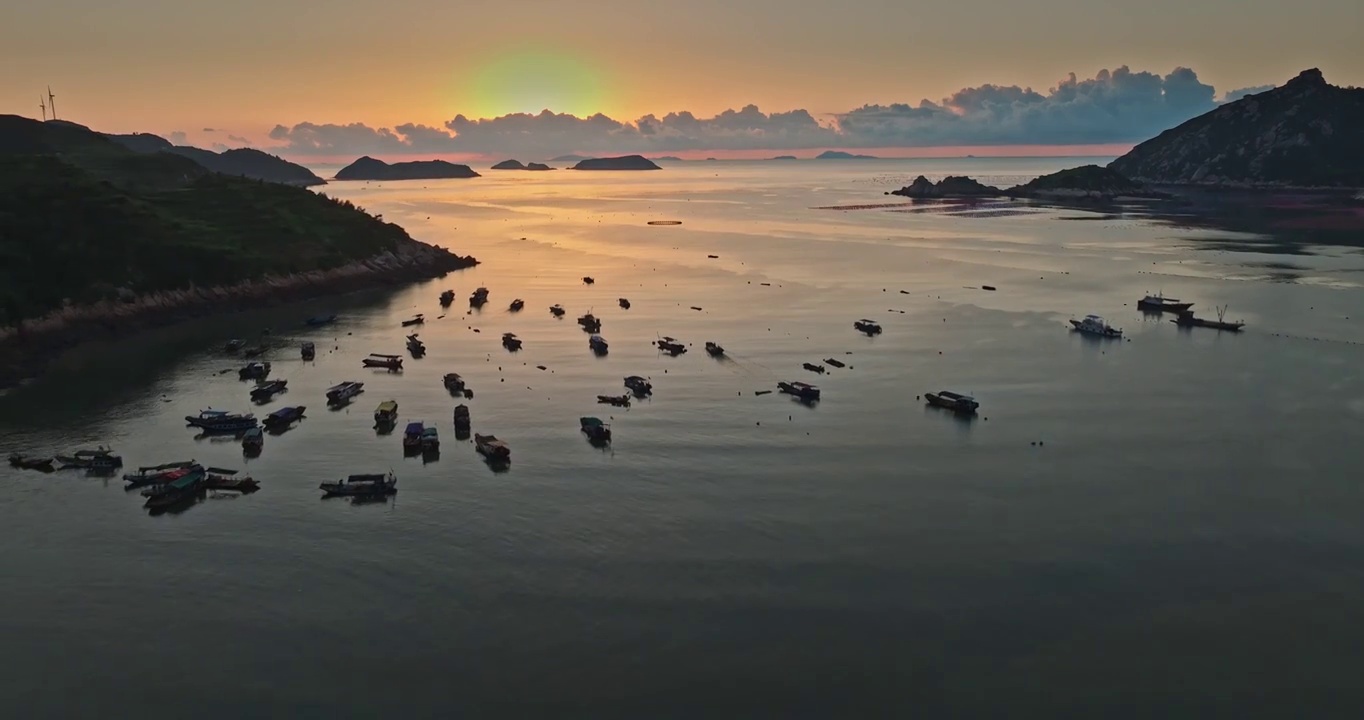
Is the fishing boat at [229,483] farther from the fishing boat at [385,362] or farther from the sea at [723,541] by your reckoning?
the fishing boat at [385,362]

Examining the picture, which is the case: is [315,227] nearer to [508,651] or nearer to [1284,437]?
[508,651]

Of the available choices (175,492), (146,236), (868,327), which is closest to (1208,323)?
(868,327)

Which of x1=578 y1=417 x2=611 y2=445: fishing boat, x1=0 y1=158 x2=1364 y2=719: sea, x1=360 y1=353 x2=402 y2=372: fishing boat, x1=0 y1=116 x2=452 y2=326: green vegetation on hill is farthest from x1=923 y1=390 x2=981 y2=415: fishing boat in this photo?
x1=0 y1=116 x2=452 y2=326: green vegetation on hill

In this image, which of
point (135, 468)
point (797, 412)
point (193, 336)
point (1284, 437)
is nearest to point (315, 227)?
point (193, 336)

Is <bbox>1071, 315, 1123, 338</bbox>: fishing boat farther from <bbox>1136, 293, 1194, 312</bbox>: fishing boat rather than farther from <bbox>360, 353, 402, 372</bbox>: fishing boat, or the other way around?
<bbox>360, 353, 402, 372</bbox>: fishing boat

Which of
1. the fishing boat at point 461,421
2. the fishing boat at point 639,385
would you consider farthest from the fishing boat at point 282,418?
the fishing boat at point 639,385
